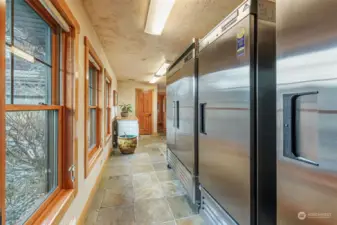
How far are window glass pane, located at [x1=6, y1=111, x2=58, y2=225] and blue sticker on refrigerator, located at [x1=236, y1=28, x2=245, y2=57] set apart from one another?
56.1 inches

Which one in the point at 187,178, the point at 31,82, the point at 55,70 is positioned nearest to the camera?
the point at 31,82

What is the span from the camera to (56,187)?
5.05 ft

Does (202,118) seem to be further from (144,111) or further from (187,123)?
(144,111)

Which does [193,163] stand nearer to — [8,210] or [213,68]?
[213,68]

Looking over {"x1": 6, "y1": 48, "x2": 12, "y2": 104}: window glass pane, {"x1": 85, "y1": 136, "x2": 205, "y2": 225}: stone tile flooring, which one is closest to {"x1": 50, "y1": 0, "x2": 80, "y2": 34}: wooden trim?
{"x1": 6, "y1": 48, "x2": 12, "y2": 104}: window glass pane

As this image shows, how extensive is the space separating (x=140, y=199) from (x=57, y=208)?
52.6 inches

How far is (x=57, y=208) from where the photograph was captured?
134 cm

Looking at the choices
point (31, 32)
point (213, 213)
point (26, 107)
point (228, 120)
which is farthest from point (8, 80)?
point (213, 213)

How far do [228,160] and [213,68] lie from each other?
2.49 feet

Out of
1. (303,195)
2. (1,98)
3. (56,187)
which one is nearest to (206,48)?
(303,195)

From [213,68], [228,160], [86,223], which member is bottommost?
[86,223]

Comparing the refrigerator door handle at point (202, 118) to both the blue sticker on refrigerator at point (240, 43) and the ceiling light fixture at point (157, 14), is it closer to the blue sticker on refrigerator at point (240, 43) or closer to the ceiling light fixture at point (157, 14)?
the blue sticker on refrigerator at point (240, 43)

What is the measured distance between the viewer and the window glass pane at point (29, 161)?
1.03 meters

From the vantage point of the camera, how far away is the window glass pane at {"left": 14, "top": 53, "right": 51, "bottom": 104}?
3.54 ft
